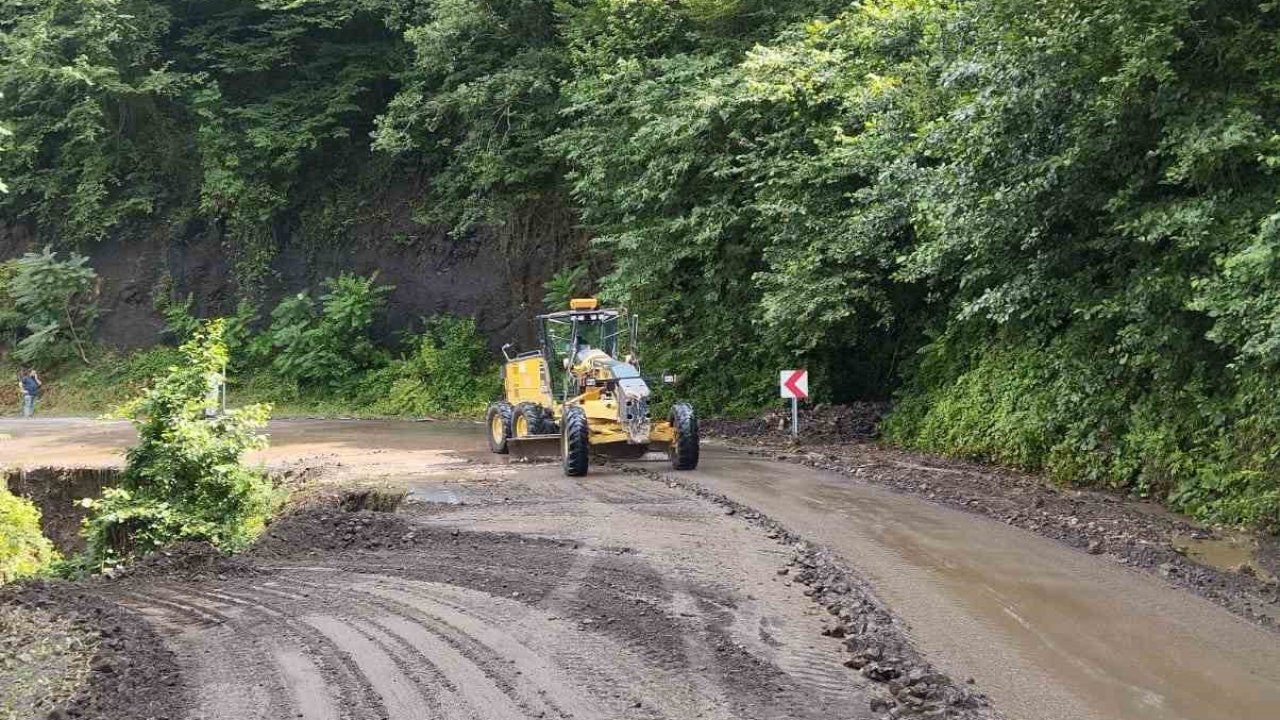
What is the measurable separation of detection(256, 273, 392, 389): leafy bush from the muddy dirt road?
19.5m

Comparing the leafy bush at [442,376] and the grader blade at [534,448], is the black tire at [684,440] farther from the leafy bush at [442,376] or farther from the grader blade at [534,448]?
the leafy bush at [442,376]

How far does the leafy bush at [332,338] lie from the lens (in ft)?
102

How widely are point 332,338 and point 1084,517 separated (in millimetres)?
24461

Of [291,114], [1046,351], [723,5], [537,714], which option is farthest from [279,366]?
[537,714]

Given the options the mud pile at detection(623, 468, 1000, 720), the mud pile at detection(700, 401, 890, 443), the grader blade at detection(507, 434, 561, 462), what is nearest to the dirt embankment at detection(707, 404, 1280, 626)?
the mud pile at detection(700, 401, 890, 443)

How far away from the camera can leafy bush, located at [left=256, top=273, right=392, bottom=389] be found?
102 feet

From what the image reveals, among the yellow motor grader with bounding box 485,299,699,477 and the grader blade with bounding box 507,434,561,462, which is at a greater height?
the yellow motor grader with bounding box 485,299,699,477

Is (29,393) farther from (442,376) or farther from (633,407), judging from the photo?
(633,407)

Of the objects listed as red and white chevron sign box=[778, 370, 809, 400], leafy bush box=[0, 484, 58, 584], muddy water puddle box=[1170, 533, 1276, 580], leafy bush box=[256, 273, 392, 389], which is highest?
Result: leafy bush box=[256, 273, 392, 389]

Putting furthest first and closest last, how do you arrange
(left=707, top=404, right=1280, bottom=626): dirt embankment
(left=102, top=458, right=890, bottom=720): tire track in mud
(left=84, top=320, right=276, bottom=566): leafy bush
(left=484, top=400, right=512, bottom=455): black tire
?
(left=484, top=400, right=512, bottom=455): black tire
(left=84, top=320, right=276, bottom=566): leafy bush
(left=707, top=404, right=1280, bottom=626): dirt embankment
(left=102, top=458, right=890, bottom=720): tire track in mud

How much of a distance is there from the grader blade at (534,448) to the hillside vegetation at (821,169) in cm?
478

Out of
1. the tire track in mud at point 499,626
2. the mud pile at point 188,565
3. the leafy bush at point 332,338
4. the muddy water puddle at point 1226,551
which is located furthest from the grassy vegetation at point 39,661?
the leafy bush at point 332,338

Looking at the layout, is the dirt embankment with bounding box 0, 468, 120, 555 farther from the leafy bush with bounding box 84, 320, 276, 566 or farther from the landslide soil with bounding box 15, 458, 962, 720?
the landslide soil with bounding box 15, 458, 962, 720

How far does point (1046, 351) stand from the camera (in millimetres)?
15266
